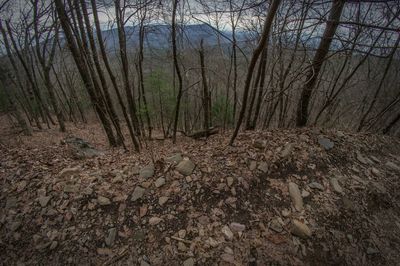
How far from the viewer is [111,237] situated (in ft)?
7.39

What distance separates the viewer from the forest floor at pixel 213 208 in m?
2.14

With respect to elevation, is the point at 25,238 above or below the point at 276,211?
below

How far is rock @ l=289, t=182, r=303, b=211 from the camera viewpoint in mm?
2453

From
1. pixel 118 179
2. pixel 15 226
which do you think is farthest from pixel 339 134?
pixel 15 226

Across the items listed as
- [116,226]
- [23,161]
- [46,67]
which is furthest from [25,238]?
[46,67]

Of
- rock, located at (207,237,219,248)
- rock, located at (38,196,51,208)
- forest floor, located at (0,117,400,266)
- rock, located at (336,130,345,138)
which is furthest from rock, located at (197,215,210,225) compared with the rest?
rock, located at (336,130,345,138)

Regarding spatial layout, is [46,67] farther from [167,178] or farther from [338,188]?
[338,188]

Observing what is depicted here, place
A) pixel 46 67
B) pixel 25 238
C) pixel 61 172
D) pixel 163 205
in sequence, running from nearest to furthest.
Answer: pixel 25 238 → pixel 163 205 → pixel 61 172 → pixel 46 67

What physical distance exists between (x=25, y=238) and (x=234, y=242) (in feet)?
8.36

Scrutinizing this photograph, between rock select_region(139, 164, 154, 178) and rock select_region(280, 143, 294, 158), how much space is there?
6.75 feet

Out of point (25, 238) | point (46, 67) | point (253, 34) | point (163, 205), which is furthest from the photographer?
point (46, 67)

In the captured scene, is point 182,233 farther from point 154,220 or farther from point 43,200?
point 43,200

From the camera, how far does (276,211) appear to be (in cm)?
241

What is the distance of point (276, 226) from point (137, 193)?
1847 mm
